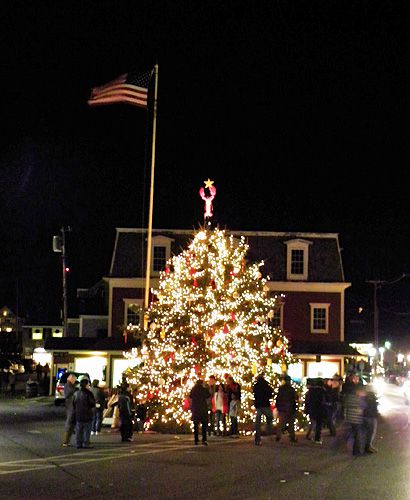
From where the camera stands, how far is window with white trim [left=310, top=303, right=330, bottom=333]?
48906 mm

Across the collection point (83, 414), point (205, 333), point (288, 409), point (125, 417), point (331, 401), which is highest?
point (205, 333)

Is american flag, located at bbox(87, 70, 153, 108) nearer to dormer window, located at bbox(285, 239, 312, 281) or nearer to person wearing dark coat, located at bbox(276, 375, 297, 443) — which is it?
person wearing dark coat, located at bbox(276, 375, 297, 443)

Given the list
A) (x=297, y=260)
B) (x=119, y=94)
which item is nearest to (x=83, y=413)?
(x=119, y=94)

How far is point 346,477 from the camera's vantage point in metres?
15.0

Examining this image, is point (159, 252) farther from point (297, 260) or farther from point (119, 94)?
point (119, 94)

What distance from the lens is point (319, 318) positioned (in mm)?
49031

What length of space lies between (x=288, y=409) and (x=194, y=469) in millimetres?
6312

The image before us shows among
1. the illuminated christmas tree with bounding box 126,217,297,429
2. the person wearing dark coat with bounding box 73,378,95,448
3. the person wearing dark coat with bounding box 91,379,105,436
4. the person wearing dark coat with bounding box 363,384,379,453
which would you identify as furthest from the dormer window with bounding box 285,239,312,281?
the person wearing dark coat with bounding box 73,378,95,448

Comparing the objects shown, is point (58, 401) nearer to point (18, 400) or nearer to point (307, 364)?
point (18, 400)

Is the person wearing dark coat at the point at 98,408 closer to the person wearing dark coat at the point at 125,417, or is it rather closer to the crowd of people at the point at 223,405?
the person wearing dark coat at the point at 125,417

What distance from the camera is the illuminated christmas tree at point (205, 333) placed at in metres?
25.2

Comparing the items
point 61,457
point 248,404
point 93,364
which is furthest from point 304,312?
point 61,457

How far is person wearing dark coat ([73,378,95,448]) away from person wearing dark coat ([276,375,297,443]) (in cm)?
485

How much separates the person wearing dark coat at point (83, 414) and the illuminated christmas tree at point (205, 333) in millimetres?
5182
